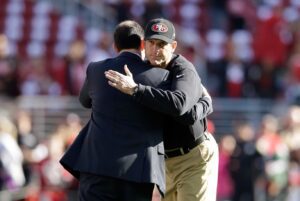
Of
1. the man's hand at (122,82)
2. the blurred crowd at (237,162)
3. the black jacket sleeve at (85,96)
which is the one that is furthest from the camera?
the blurred crowd at (237,162)

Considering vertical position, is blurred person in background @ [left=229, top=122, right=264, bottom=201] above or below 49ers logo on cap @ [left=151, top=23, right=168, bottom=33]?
below

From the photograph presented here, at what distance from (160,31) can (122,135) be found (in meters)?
0.83

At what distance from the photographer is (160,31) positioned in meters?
8.23

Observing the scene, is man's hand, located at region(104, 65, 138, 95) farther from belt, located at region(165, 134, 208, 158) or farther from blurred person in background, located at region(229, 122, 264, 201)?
blurred person in background, located at region(229, 122, 264, 201)

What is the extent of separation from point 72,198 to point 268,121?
339cm

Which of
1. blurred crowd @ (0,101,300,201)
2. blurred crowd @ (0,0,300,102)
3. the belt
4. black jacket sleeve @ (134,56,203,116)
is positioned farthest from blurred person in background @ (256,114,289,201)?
black jacket sleeve @ (134,56,203,116)

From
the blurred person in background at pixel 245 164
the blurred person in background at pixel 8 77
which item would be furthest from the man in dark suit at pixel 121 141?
the blurred person in background at pixel 8 77

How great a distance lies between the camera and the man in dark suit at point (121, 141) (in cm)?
799

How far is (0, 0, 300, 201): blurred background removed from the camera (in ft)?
55.1

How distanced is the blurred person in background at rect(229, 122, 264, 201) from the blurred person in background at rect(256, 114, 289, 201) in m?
0.14

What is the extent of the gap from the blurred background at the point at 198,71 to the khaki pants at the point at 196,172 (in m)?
6.92

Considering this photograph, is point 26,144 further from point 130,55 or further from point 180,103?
point 180,103

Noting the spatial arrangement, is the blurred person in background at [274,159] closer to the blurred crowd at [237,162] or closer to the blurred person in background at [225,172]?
the blurred crowd at [237,162]

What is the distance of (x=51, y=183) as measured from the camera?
55.3 feet
